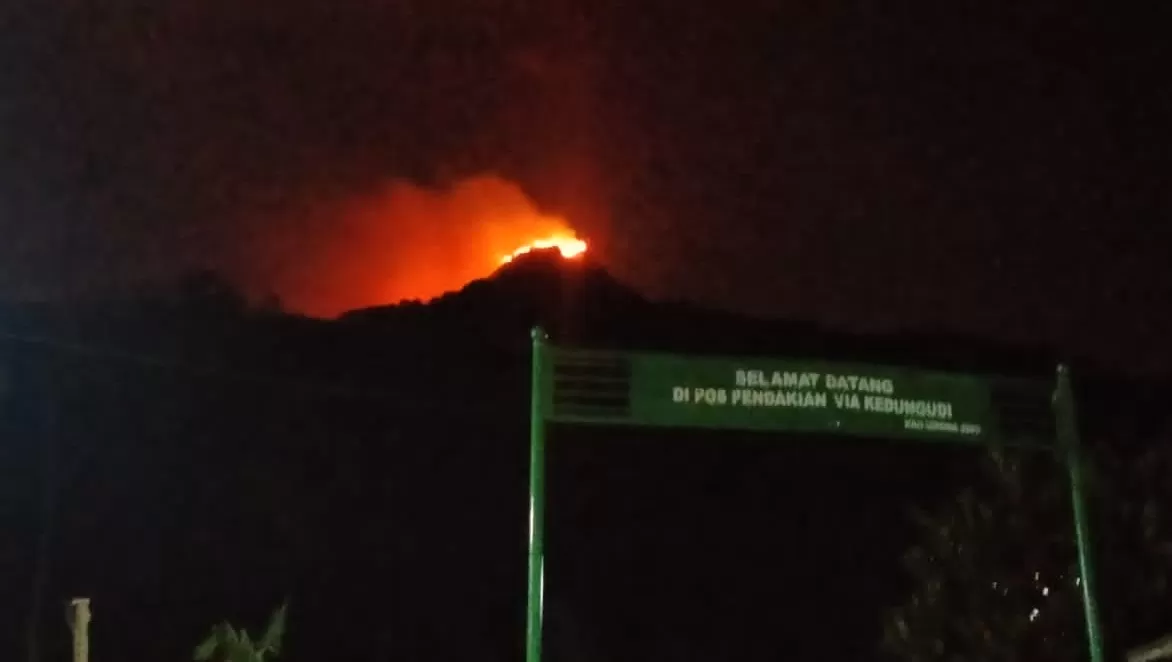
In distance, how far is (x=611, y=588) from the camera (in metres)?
32.2

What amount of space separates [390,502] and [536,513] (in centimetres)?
3085

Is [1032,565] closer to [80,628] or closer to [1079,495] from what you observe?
[1079,495]

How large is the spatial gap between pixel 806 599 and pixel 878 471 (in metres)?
6.51

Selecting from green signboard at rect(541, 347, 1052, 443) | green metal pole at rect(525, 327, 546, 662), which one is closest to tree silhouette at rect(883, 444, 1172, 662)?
green signboard at rect(541, 347, 1052, 443)

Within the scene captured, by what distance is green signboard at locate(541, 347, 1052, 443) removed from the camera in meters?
9.64

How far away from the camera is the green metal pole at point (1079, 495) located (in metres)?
9.85

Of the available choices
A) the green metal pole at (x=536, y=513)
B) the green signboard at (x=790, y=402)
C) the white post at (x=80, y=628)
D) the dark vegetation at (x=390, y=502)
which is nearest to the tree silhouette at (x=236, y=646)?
the white post at (x=80, y=628)

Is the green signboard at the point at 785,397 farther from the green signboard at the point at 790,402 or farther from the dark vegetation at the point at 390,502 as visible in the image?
the dark vegetation at the point at 390,502

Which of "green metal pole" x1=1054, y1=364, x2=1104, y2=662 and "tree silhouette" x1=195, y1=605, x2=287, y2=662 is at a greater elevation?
"green metal pole" x1=1054, y1=364, x2=1104, y2=662

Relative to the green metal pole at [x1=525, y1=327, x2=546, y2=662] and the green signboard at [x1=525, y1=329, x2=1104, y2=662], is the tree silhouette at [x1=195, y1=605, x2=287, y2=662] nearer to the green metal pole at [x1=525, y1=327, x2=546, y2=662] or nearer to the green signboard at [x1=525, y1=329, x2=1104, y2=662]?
the green metal pole at [x1=525, y1=327, x2=546, y2=662]

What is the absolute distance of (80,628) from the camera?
409 inches

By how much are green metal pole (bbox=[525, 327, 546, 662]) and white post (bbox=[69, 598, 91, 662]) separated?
3.11 meters

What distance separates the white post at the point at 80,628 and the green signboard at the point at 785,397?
11.8 ft

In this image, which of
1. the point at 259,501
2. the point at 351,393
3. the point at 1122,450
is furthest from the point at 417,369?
the point at 1122,450
